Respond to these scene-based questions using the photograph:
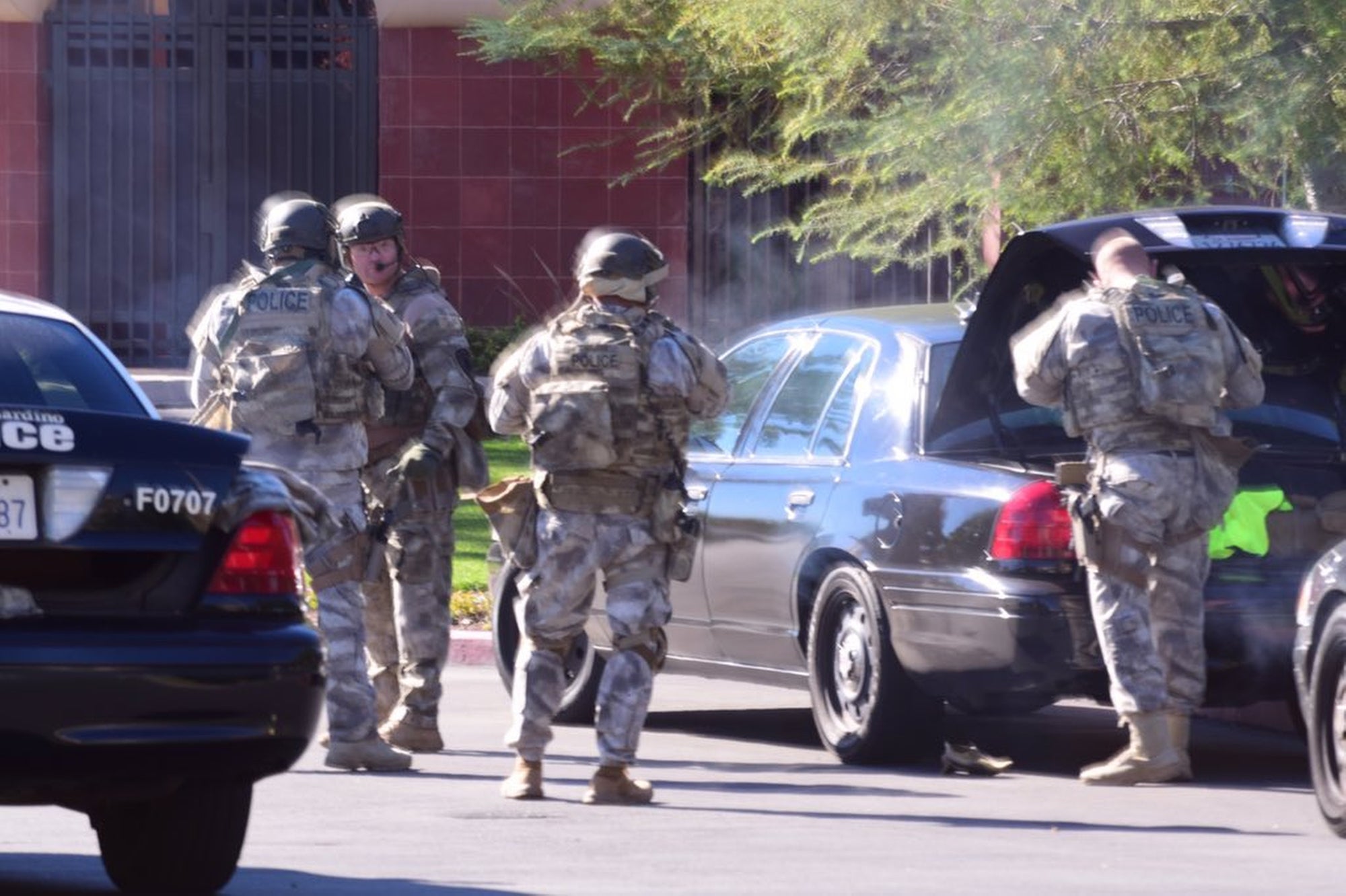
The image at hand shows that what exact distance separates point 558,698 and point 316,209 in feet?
5.98

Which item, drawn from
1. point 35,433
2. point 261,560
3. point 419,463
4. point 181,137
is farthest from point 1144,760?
point 181,137

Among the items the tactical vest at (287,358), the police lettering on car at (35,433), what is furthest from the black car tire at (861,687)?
the police lettering on car at (35,433)

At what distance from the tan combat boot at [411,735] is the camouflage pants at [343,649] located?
1.73ft

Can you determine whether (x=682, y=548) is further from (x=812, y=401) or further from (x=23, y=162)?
(x=23, y=162)

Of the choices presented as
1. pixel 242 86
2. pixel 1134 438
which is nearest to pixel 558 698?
pixel 1134 438

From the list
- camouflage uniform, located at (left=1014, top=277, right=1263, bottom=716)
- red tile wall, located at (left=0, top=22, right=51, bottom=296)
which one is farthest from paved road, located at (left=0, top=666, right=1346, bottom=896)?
red tile wall, located at (left=0, top=22, right=51, bottom=296)

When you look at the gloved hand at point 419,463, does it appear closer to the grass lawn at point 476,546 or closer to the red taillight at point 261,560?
the grass lawn at point 476,546

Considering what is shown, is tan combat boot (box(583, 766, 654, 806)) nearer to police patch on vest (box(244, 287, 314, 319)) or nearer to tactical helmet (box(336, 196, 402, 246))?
police patch on vest (box(244, 287, 314, 319))

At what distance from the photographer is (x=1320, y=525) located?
8398mm

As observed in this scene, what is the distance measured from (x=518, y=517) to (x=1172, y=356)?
2119mm

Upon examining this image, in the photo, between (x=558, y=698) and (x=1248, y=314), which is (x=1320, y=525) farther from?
(x=558, y=698)

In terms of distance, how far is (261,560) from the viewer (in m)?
5.48

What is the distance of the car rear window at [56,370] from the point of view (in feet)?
19.8

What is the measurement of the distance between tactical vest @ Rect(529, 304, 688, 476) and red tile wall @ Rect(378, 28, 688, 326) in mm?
13331
